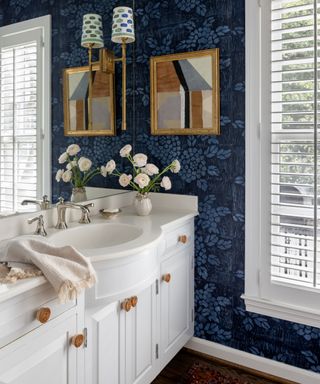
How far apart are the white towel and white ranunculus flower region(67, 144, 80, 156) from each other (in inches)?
30.3

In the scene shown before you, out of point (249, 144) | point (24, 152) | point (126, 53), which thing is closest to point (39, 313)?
point (24, 152)

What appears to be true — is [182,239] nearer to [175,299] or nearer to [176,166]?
[175,299]

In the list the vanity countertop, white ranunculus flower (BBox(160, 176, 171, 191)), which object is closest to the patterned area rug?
the vanity countertop

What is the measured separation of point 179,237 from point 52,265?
3.53ft

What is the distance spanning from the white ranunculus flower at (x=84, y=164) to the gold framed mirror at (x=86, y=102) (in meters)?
0.15

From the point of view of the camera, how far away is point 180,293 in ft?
7.33

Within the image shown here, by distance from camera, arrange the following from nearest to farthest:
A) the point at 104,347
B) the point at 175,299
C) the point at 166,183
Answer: the point at 104,347, the point at 175,299, the point at 166,183

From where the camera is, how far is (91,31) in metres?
2.19

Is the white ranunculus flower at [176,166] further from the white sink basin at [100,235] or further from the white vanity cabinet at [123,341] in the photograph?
the white vanity cabinet at [123,341]

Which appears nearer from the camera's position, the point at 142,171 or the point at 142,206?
the point at 142,206

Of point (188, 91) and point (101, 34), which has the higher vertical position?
point (101, 34)

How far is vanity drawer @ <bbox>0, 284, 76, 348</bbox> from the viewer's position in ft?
3.68

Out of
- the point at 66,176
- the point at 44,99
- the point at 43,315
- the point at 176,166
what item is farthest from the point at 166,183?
the point at 43,315

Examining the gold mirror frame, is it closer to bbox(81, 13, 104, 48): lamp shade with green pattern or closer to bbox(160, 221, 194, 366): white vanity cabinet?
bbox(81, 13, 104, 48): lamp shade with green pattern
